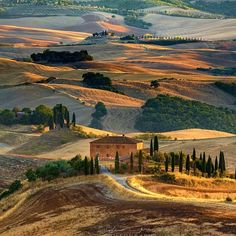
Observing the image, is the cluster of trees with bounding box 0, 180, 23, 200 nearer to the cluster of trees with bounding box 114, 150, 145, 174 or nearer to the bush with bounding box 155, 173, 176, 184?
the cluster of trees with bounding box 114, 150, 145, 174

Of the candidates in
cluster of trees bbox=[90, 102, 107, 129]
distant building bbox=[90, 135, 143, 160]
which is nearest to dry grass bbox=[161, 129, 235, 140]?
cluster of trees bbox=[90, 102, 107, 129]

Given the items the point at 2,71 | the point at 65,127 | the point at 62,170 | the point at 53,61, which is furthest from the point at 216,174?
the point at 53,61

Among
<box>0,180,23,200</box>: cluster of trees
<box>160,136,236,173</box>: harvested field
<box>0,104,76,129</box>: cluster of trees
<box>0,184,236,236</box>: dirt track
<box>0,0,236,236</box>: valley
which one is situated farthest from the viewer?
<box>0,104,76,129</box>: cluster of trees

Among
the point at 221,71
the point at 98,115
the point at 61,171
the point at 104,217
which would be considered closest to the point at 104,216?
the point at 104,217

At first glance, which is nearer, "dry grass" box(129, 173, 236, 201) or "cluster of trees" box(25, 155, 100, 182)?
"dry grass" box(129, 173, 236, 201)

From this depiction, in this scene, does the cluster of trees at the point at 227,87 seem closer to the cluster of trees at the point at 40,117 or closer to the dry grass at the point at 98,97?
the dry grass at the point at 98,97

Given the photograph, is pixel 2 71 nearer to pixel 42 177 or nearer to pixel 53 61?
pixel 53 61

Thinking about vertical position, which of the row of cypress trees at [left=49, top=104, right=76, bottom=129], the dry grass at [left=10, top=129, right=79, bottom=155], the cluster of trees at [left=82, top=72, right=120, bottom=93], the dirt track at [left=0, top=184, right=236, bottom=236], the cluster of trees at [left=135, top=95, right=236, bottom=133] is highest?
the dirt track at [left=0, top=184, right=236, bottom=236]
